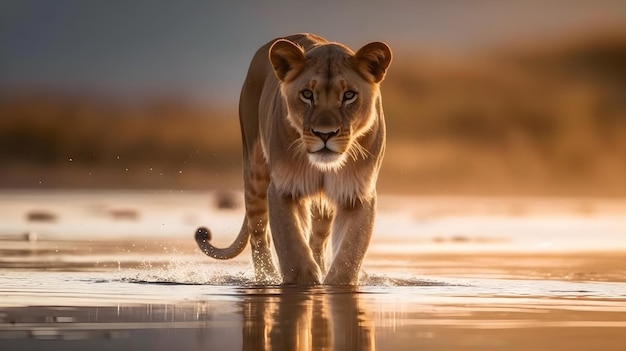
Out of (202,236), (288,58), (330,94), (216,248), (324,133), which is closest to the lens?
(324,133)

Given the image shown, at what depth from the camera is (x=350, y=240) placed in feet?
33.2

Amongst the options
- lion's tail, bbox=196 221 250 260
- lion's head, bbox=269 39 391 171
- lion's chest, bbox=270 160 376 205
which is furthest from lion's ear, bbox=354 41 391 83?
lion's tail, bbox=196 221 250 260

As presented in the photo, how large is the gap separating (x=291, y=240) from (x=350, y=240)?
0.37 metres

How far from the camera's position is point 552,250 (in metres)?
14.8

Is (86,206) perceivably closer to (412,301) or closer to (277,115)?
(277,115)

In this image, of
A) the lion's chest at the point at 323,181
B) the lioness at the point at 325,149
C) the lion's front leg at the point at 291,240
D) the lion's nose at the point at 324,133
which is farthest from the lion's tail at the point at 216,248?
the lion's nose at the point at 324,133

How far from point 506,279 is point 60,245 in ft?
17.6

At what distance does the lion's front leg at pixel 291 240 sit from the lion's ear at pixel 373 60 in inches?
36.0

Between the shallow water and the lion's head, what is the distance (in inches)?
Answer: 34.4

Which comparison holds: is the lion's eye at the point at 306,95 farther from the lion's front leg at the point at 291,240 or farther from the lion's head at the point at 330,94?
the lion's front leg at the point at 291,240

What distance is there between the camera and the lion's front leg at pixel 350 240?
9.99m

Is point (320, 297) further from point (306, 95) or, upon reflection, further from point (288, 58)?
point (288, 58)

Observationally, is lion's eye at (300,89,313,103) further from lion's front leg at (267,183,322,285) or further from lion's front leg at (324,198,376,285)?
lion's front leg at (324,198,376,285)

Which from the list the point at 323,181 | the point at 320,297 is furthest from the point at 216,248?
the point at 320,297
